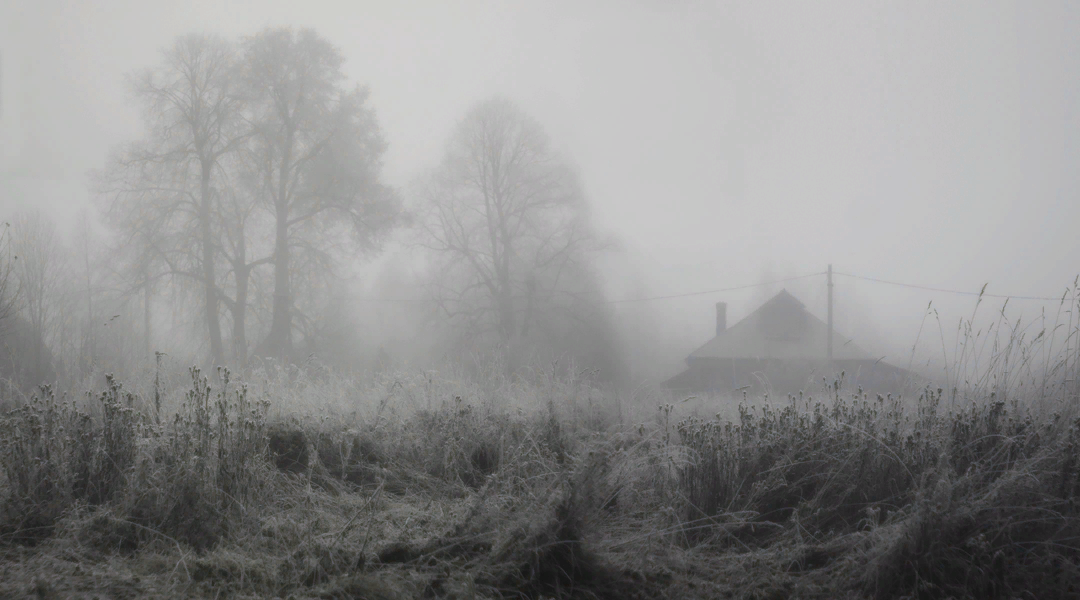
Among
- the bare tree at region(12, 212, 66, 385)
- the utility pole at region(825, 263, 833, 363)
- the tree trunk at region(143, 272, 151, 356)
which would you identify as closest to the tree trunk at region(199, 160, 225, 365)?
the tree trunk at region(143, 272, 151, 356)

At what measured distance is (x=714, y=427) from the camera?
13.1 ft

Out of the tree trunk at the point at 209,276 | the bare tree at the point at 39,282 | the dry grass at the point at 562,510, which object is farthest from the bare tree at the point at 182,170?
the dry grass at the point at 562,510

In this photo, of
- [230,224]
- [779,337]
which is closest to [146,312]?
[230,224]

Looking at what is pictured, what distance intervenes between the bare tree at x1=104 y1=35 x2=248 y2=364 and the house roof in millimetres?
20291

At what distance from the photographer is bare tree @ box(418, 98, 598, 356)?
26.6 metres

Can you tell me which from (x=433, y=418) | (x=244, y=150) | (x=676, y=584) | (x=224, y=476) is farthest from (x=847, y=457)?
(x=244, y=150)

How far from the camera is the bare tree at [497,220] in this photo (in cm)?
2664

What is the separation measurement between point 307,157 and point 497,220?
9606 mm

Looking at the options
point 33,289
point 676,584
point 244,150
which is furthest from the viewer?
point 244,150

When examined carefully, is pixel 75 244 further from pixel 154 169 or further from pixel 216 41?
pixel 216 41

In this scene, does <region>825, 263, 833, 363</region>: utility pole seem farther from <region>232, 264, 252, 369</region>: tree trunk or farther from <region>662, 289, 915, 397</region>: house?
<region>232, 264, 252, 369</region>: tree trunk

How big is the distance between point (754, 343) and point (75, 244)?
87.1 feet

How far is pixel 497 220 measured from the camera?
88.7ft

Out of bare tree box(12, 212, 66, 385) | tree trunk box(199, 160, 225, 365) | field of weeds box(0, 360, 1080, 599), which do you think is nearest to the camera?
field of weeds box(0, 360, 1080, 599)
